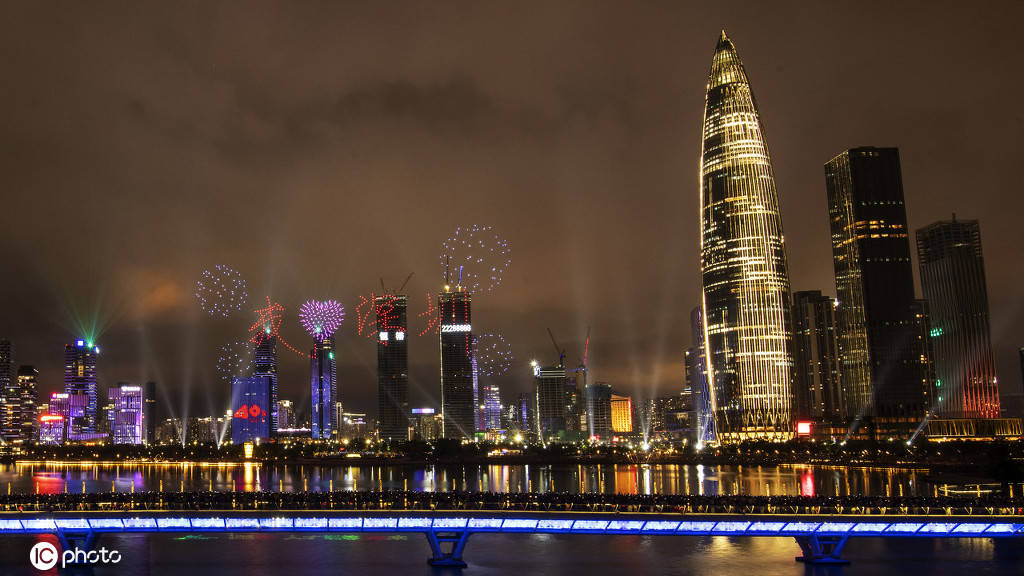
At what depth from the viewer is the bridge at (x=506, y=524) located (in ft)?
178

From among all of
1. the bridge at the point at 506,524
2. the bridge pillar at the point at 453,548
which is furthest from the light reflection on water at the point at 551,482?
the bridge pillar at the point at 453,548

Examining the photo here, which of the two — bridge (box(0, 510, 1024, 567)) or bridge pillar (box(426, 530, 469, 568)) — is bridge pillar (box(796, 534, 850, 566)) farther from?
bridge pillar (box(426, 530, 469, 568))

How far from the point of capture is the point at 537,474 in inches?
7421

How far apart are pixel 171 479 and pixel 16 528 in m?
127

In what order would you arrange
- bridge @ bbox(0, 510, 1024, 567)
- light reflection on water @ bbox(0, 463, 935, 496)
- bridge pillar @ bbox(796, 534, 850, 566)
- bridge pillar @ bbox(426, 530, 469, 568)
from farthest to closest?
light reflection on water @ bbox(0, 463, 935, 496)
bridge pillar @ bbox(426, 530, 469, 568)
bridge pillar @ bbox(796, 534, 850, 566)
bridge @ bbox(0, 510, 1024, 567)

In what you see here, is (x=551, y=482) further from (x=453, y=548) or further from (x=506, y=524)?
(x=506, y=524)

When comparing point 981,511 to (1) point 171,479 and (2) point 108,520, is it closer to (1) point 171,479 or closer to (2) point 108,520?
(2) point 108,520

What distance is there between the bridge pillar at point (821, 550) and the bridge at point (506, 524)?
0.06 m

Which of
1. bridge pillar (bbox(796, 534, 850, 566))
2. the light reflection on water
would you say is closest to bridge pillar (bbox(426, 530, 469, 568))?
bridge pillar (bbox(796, 534, 850, 566))

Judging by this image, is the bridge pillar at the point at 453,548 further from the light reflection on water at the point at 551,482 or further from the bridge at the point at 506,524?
the light reflection on water at the point at 551,482

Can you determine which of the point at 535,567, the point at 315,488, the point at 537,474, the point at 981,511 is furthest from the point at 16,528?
the point at 537,474

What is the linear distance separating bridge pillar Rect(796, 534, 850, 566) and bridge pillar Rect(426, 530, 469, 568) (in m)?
21.9

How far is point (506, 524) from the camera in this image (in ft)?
182

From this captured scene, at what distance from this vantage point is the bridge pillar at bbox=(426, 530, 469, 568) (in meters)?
56.9
